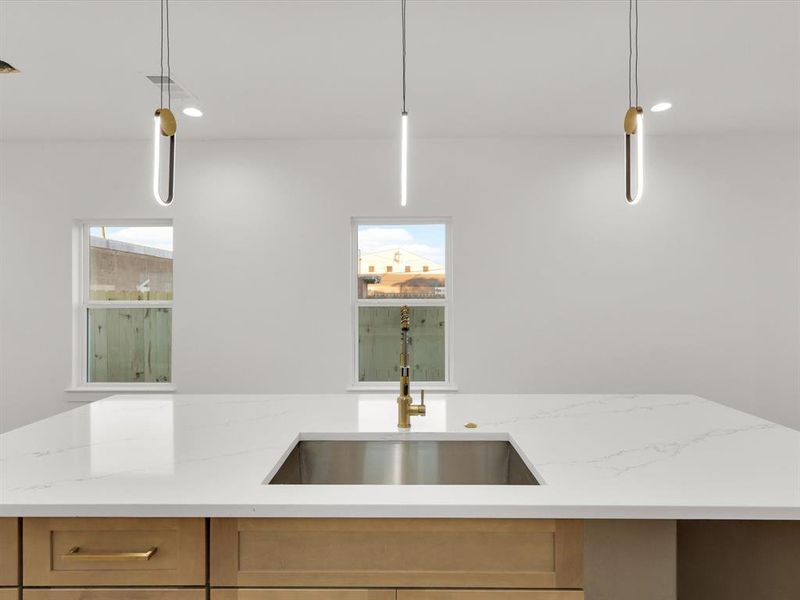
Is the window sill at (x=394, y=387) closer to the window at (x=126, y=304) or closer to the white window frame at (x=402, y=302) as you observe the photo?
the white window frame at (x=402, y=302)

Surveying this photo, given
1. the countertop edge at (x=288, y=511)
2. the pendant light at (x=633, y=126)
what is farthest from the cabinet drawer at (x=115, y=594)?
the pendant light at (x=633, y=126)

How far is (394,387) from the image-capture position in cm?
343

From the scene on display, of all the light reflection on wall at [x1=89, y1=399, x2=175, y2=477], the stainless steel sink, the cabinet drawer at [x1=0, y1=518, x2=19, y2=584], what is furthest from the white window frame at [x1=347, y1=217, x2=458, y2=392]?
the cabinet drawer at [x1=0, y1=518, x2=19, y2=584]

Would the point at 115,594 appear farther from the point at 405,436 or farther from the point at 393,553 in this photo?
the point at 405,436

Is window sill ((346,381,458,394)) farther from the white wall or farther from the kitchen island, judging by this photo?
the kitchen island

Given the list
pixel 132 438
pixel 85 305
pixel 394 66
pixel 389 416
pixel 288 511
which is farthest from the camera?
pixel 85 305

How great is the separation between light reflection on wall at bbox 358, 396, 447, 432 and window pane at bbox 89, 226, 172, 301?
2319mm

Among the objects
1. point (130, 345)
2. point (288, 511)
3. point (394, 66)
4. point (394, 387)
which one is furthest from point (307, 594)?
point (130, 345)

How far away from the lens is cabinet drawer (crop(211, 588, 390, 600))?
97 cm

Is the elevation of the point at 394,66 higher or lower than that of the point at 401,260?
higher

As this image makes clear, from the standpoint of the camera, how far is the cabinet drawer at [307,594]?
3.19 ft

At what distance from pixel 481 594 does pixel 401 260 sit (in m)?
2.71

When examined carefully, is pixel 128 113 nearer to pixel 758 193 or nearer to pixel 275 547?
pixel 275 547

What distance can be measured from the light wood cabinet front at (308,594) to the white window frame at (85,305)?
2717 millimetres
